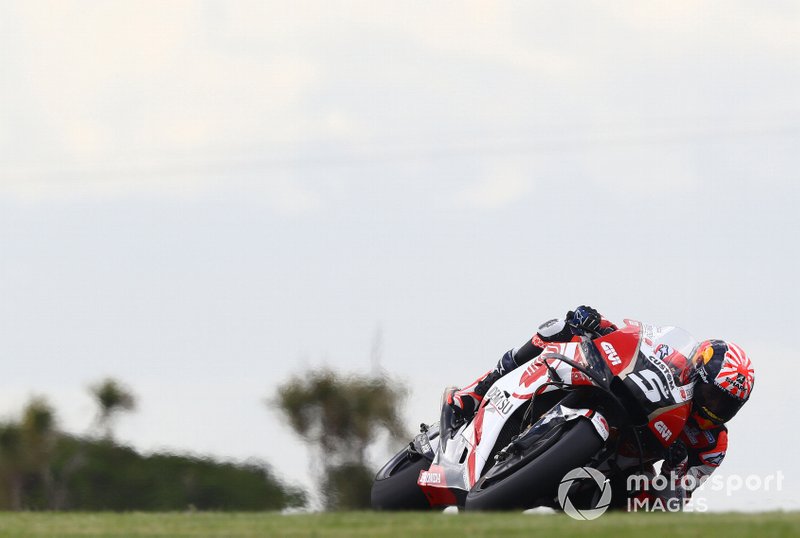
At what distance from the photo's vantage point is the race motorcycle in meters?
10.4

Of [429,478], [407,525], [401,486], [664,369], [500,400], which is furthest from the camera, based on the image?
[401,486]

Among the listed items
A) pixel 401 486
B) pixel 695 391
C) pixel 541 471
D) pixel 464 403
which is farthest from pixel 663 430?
pixel 401 486

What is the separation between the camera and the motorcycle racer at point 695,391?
1109 cm

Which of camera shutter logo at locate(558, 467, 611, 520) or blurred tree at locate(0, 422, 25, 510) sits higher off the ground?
blurred tree at locate(0, 422, 25, 510)

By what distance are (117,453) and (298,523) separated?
29.3 ft

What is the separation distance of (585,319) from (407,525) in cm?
342

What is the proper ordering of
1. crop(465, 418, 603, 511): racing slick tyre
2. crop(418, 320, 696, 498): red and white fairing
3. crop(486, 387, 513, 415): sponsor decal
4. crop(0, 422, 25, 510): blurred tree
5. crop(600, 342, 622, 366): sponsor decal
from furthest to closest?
crop(0, 422, 25, 510): blurred tree < crop(486, 387, 513, 415): sponsor decal < crop(600, 342, 622, 366): sponsor decal < crop(418, 320, 696, 498): red and white fairing < crop(465, 418, 603, 511): racing slick tyre

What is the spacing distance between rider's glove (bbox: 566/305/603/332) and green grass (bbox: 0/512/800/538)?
230cm

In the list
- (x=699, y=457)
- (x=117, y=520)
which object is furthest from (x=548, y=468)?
(x=117, y=520)

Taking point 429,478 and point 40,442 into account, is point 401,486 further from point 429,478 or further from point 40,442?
point 40,442

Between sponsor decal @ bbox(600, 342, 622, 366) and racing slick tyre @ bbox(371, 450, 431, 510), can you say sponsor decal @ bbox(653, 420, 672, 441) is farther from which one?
racing slick tyre @ bbox(371, 450, 431, 510)

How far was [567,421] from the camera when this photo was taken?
34.7 ft

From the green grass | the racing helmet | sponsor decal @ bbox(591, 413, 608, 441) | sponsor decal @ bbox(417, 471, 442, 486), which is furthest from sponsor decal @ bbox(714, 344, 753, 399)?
sponsor decal @ bbox(417, 471, 442, 486)

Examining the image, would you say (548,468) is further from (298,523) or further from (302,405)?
(302,405)
